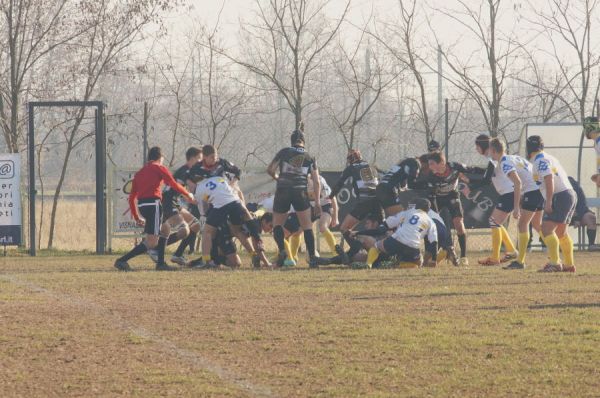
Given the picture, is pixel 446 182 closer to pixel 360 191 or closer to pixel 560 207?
pixel 360 191

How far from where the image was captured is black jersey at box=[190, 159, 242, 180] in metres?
17.3

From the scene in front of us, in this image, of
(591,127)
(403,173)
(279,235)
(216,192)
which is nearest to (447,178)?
(403,173)

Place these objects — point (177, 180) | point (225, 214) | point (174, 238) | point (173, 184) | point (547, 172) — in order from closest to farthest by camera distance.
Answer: point (547, 172) → point (173, 184) → point (225, 214) → point (177, 180) → point (174, 238)

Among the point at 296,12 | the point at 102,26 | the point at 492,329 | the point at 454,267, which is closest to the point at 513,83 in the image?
the point at 296,12

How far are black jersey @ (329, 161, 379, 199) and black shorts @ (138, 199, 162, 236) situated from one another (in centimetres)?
281

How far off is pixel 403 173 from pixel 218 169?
8.99 ft

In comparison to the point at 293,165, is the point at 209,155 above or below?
above

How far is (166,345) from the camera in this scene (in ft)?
30.6

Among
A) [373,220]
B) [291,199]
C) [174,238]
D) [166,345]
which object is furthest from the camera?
[373,220]

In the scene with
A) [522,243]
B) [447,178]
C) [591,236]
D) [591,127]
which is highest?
[591,127]

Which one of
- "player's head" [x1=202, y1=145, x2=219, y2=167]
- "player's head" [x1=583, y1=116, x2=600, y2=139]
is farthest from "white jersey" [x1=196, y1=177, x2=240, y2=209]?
"player's head" [x1=583, y1=116, x2=600, y2=139]

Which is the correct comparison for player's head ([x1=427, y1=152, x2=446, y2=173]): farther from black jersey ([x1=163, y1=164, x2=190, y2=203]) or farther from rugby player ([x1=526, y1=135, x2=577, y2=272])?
black jersey ([x1=163, y1=164, x2=190, y2=203])

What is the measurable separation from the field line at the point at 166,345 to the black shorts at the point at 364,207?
18.1 ft

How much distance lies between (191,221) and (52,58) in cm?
1045
